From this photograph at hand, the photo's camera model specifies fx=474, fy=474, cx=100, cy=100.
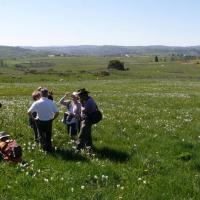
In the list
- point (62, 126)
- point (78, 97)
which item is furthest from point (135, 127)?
point (78, 97)

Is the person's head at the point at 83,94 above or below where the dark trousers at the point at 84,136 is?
above

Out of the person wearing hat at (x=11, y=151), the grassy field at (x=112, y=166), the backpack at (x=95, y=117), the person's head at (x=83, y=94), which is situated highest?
the person's head at (x=83, y=94)

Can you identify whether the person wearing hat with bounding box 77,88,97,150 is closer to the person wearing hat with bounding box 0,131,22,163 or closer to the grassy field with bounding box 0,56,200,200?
the grassy field with bounding box 0,56,200,200

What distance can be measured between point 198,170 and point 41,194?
5.30 meters

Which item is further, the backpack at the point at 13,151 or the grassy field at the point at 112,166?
the backpack at the point at 13,151

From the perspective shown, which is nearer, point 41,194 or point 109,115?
point 41,194

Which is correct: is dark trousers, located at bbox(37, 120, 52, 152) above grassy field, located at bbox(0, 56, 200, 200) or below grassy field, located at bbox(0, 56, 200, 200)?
above

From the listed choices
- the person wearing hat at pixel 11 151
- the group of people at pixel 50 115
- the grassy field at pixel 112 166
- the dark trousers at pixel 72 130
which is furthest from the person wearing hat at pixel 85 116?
the person wearing hat at pixel 11 151

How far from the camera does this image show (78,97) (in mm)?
16922

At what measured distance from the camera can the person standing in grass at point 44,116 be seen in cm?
1574

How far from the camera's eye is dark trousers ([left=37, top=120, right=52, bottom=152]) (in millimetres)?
15719

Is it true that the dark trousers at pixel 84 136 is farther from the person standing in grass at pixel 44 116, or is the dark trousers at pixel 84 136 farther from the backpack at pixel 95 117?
the person standing in grass at pixel 44 116

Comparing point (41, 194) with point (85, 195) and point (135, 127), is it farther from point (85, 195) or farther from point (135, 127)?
point (135, 127)

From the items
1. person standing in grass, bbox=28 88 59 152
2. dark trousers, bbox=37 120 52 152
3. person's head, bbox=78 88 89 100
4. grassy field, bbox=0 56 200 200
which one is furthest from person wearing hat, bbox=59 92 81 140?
dark trousers, bbox=37 120 52 152
